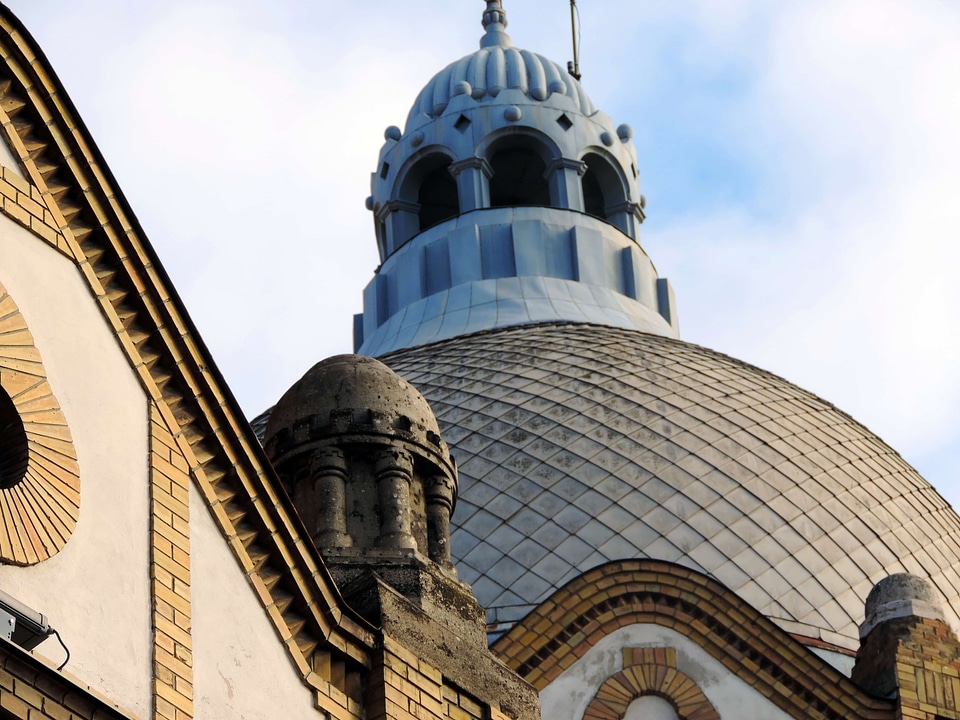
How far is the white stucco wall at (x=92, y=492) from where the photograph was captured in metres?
11.5

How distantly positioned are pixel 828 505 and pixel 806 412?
2.23 meters

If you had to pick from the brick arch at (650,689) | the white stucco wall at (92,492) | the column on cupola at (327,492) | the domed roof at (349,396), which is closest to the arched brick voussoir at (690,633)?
the brick arch at (650,689)

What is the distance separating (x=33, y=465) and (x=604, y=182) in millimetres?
24212

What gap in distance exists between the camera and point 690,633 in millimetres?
20234

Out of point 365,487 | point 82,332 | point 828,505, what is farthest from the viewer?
point 828,505

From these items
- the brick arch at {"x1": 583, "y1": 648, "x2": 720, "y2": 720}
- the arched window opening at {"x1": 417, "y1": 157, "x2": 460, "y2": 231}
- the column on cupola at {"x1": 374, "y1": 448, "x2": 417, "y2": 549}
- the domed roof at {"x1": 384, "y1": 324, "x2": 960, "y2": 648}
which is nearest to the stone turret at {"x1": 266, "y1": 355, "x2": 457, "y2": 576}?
the column on cupola at {"x1": 374, "y1": 448, "x2": 417, "y2": 549}

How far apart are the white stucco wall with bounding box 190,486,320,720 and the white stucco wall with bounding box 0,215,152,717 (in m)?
0.41

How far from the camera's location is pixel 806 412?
91.1 feet

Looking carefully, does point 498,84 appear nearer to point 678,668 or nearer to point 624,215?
point 624,215

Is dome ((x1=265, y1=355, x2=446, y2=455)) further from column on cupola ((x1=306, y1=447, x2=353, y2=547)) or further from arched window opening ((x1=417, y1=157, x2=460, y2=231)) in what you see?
arched window opening ((x1=417, y1=157, x2=460, y2=231))

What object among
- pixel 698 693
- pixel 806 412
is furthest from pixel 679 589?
pixel 806 412

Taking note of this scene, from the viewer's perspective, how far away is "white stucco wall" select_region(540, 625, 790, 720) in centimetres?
1981

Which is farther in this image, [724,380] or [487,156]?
[487,156]

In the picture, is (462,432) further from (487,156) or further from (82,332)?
(82,332)
